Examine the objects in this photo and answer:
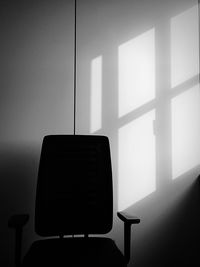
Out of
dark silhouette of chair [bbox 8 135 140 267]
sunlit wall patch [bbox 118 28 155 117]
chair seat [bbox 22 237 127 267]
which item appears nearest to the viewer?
chair seat [bbox 22 237 127 267]

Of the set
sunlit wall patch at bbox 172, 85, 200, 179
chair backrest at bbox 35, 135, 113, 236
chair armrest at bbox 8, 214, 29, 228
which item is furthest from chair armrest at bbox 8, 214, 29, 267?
sunlit wall patch at bbox 172, 85, 200, 179

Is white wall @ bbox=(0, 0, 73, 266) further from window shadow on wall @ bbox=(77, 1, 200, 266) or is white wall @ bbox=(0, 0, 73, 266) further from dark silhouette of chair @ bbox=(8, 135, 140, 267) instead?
dark silhouette of chair @ bbox=(8, 135, 140, 267)

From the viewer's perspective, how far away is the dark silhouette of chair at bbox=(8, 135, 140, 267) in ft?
4.77

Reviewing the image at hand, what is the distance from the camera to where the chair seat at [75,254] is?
3.97 feet

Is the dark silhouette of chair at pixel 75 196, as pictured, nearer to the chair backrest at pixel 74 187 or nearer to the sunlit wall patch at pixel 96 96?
the chair backrest at pixel 74 187

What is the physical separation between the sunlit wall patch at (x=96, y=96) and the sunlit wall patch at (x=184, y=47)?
66 centimetres

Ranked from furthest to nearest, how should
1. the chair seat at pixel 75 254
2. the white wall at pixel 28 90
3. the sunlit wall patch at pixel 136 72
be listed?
the sunlit wall patch at pixel 136 72 → the white wall at pixel 28 90 → the chair seat at pixel 75 254

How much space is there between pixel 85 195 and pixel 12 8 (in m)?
1.68

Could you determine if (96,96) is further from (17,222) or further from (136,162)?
(17,222)

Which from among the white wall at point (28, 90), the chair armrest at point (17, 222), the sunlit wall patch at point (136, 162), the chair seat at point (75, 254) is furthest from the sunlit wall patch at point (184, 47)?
the chair armrest at point (17, 222)

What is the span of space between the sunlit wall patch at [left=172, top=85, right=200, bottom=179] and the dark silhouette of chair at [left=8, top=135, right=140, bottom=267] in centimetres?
82

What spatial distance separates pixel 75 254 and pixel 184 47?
192 centimetres

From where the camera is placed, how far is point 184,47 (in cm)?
220

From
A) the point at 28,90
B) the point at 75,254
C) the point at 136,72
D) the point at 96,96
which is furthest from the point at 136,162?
the point at 28,90
